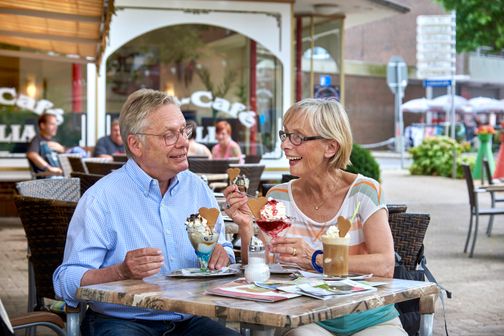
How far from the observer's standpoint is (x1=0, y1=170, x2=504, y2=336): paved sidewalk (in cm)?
761

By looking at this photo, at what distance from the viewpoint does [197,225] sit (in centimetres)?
375

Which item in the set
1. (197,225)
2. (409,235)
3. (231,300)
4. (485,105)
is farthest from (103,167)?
(485,105)

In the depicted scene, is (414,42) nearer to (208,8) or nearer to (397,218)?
(208,8)

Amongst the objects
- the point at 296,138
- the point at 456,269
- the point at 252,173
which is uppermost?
the point at 296,138

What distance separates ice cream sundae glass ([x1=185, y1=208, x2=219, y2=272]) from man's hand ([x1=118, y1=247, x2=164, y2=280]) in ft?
0.74

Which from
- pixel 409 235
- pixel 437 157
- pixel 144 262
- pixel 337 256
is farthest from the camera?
pixel 437 157

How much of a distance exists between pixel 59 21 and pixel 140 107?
6623 millimetres

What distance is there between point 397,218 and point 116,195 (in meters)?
1.56

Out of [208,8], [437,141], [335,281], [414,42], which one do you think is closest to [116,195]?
[335,281]

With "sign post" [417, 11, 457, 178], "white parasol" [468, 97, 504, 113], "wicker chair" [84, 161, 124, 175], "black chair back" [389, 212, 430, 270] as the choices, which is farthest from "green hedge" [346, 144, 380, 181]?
"white parasol" [468, 97, 504, 113]

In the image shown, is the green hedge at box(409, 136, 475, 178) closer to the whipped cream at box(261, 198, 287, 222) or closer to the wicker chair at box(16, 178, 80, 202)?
the wicker chair at box(16, 178, 80, 202)

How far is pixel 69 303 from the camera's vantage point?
3729 millimetres

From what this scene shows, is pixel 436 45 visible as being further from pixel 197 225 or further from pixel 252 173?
pixel 197 225

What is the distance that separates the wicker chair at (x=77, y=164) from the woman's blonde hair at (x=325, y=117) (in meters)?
6.87
